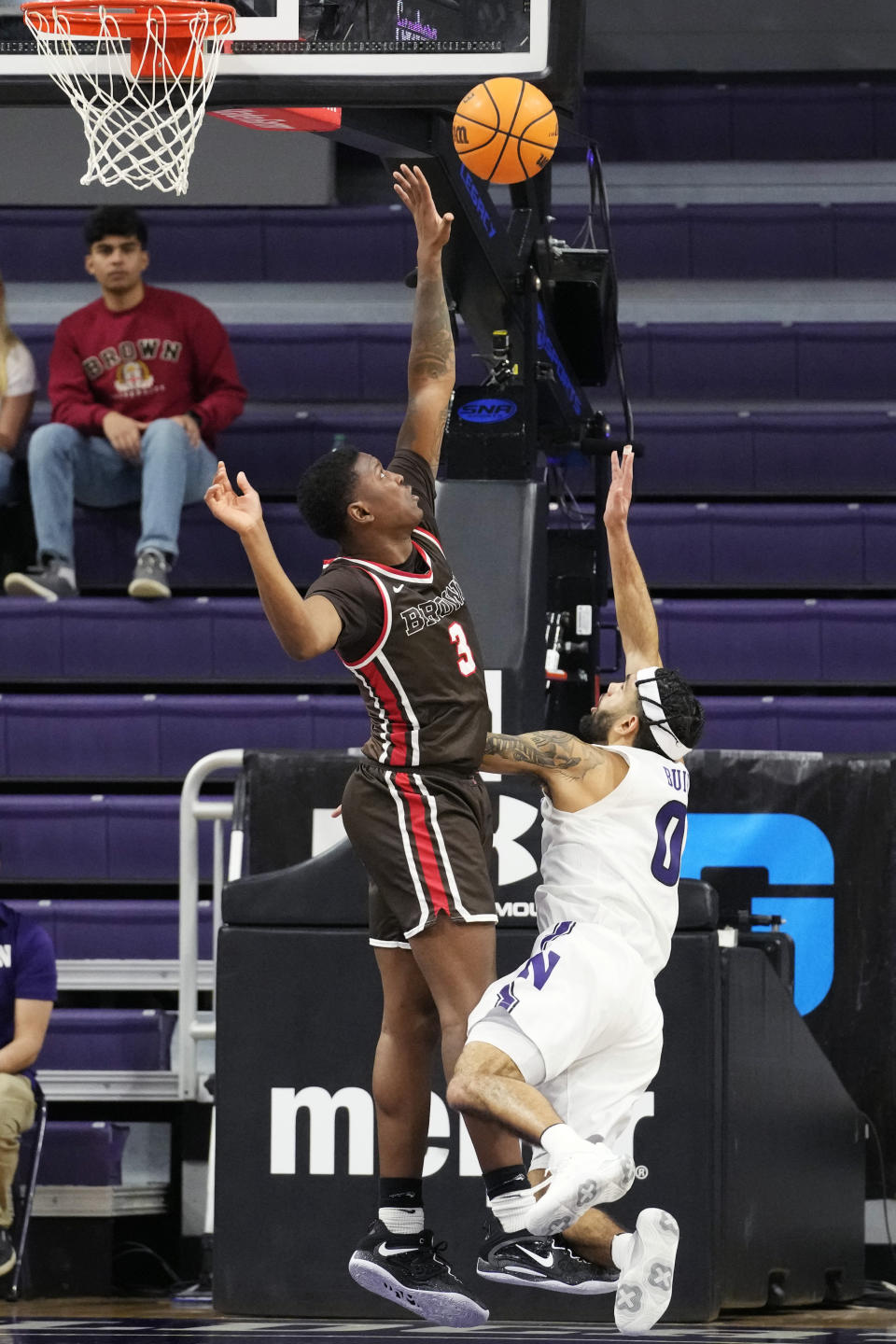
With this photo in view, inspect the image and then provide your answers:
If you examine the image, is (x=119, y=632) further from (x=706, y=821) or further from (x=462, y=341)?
(x=706, y=821)

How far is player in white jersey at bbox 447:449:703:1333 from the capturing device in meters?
4.99

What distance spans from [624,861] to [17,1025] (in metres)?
3.24

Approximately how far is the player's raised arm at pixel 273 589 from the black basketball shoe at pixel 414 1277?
1624 mm

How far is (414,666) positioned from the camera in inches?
207

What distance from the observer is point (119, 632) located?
10.6 meters

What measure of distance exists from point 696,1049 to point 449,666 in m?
2.12

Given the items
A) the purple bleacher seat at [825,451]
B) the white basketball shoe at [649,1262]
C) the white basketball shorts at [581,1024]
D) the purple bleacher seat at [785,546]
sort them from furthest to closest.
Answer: the purple bleacher seat at [825,451] → the purple bleacher seat at [785,546] → the white basketball shorts at [581,1024] → the white basketball shoe at [649,1262]

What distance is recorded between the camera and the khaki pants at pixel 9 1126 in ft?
24.8

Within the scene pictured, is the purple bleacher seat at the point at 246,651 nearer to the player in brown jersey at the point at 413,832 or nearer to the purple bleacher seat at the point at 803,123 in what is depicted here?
the purple bleacher seat at the point at 803,123

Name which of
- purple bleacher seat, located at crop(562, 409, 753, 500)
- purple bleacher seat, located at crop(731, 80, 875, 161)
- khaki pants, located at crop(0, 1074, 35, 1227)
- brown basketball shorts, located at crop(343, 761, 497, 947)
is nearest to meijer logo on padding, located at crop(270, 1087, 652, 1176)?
khaki pants, located at crop(0, 1074, 35, 1227)

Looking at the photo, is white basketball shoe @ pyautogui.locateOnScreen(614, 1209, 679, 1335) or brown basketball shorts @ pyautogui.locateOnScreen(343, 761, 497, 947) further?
brown basketball shorts @ pyautogui.locateOnScreen(343, 761, 497, 947)

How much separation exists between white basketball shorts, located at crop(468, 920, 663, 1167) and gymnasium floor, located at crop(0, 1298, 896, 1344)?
1.09 meters

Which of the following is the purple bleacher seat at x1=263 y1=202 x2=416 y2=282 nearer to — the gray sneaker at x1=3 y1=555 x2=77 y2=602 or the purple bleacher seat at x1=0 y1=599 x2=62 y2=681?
the gray sneaker at x1=3 y1=555 x2=77 y2=602

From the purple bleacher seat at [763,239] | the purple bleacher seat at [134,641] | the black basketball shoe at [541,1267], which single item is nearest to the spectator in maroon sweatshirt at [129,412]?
the purple bleacher seat at [134,641]
